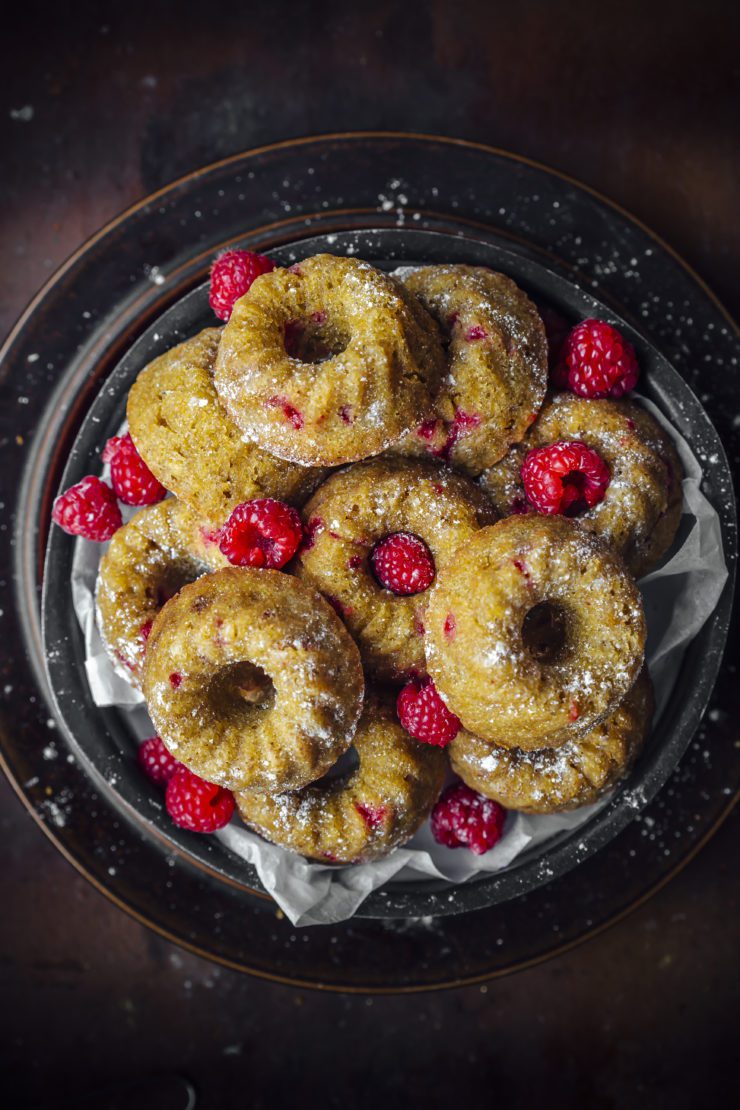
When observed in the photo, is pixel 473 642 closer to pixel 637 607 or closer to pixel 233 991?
pixel 637 607

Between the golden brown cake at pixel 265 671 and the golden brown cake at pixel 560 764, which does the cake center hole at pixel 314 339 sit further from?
the golden brown cake at pixel 560 764

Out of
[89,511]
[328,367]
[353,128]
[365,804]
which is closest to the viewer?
[328,367]

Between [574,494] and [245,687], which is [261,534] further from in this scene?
[574,494]

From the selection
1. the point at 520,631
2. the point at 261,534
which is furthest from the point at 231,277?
the point at 520,631

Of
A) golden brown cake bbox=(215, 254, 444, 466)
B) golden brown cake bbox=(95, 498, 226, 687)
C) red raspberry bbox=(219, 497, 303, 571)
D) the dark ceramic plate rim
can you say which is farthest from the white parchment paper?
golden brown cake bbox=(215, 254, 444, 466)

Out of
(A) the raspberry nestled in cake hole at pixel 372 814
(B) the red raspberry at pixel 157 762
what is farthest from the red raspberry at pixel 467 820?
(B) the red raspberry at pixel 157 762

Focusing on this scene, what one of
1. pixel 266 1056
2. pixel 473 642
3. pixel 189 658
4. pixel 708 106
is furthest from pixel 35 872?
pixel 708 106

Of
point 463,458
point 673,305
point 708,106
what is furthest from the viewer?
point 708,106
